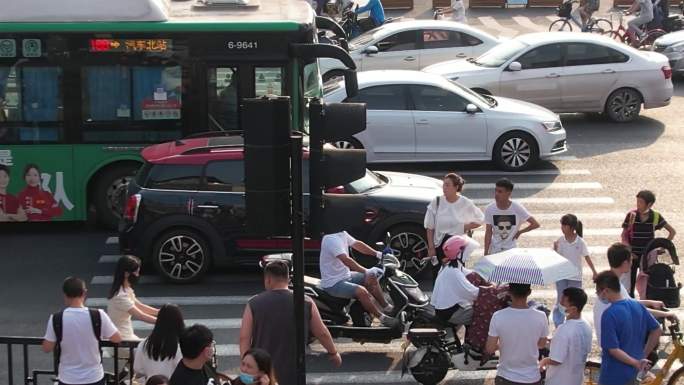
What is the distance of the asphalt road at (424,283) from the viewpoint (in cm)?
1173

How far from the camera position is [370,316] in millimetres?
11688

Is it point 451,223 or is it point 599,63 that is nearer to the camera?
point 451,223

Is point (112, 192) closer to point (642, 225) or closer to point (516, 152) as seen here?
point (516, 152)

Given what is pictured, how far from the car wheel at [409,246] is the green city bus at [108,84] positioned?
7.85ft

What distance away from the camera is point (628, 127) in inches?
856

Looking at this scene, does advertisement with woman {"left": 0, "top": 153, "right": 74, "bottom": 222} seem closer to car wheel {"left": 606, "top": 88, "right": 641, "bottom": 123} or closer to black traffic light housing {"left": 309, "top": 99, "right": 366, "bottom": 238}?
black traffic light housing {"left": 309, "top": 99, "right": 366, "bottom": 238}

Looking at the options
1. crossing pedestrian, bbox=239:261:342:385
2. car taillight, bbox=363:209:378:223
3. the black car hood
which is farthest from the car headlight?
crossing pedestrian, bbox=239:261:342:385

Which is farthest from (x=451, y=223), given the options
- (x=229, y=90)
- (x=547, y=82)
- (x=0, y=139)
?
(x=547, y=82)

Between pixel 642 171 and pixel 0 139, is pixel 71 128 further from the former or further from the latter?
pixel 642 171

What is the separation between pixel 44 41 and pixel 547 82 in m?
9.65

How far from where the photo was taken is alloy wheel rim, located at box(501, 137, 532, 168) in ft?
61.5

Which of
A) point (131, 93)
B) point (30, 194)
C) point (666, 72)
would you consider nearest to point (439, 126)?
point (131, 93)

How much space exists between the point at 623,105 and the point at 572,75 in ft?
3.86

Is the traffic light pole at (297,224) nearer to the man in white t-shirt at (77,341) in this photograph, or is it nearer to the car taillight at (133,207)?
the man in white t-shirt at (77,341)
